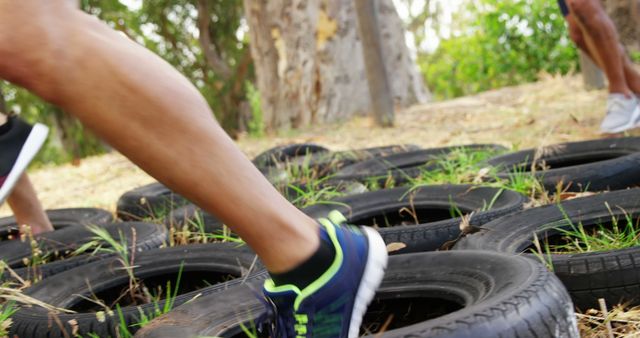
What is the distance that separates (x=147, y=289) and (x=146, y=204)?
158 cm

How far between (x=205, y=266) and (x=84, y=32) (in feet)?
3.91

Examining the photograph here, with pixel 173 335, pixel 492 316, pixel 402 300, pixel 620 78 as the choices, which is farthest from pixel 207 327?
pixel 620 78

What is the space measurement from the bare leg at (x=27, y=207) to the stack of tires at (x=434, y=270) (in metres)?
0.38

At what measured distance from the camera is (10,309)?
2.13 metres

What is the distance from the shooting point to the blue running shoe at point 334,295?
1532 millimetres

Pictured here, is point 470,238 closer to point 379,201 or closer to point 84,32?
point 379,201

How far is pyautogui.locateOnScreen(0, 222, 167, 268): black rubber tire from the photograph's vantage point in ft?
9.61

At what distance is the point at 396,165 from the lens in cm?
432

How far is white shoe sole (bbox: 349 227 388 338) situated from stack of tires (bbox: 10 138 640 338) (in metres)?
0.17

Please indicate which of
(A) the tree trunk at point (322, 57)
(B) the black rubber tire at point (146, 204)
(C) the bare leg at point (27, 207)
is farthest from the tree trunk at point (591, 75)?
(C) the bare leg at point (27, 207)

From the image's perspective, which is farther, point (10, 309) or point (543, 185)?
point (543, 185)

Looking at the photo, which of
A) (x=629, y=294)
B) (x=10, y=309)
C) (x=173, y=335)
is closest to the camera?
(x=173, y=335)

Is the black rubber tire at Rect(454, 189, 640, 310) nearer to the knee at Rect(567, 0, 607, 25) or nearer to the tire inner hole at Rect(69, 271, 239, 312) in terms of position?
the tire inner hole at Rect(69, 271, 239, 312)

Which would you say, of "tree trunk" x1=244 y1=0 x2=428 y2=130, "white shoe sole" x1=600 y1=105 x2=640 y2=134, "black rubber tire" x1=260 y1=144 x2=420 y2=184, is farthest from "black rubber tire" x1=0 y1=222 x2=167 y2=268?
"tree trunk" x1=244 y1=0 x2=428 y2=130
